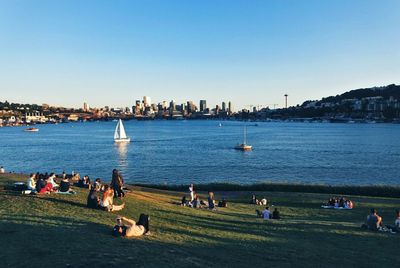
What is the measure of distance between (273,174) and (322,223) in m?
39.4

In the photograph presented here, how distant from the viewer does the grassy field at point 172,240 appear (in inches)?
456

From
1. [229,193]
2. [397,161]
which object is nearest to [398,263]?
[229,193]

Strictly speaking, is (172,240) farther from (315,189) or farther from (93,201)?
(315,189)

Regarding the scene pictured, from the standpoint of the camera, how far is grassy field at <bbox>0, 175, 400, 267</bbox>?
11586mm

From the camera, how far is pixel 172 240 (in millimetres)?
13648

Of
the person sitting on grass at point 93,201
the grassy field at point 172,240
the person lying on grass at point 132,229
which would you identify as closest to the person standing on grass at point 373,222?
the grassy field at point 172,240

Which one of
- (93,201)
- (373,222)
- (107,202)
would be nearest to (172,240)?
(107,202)

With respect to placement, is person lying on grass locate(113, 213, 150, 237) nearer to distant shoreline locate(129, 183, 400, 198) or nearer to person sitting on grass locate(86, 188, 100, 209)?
person sitting on grass locate(86, 188, 100, 209)

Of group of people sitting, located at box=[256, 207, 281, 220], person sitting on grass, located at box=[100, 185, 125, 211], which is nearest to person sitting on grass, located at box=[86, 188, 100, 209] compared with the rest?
person sitting on grass, located at box=[100, 185, 125, 211]

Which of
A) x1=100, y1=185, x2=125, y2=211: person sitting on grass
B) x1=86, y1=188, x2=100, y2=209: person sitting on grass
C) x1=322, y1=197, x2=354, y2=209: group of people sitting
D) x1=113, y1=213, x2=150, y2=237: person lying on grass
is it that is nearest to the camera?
x1=113, y1=213, x2=150, y2=237: person lying on grass

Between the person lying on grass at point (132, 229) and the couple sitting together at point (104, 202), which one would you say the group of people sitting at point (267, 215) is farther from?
Answer: the person lying on grass at point (132, 229)

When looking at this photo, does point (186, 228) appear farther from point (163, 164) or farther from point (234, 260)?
point (163, 164)

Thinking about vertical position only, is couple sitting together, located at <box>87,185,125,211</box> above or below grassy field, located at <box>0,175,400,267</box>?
above

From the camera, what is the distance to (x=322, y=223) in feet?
64.1
